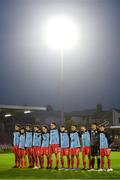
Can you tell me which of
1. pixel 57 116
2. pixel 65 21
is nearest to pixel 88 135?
pixel 65 21

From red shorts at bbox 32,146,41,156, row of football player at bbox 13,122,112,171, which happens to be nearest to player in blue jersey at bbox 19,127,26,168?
row of football player at bbox 13,122,112,171

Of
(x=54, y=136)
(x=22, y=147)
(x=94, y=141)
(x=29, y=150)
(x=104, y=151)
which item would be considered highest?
(x=54, y=136)

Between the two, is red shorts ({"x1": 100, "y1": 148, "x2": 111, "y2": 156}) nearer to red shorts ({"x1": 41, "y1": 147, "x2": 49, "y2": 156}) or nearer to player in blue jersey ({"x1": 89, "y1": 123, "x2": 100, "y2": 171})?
player in blue jersey ({"x1": 89, "y1": 123, "x2": 100, "y2": 171})

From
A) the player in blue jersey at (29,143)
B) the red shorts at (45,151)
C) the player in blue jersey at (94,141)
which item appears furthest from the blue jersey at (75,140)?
the player in blue jersey at (29,143)

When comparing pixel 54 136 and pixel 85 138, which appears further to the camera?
pixel 54 136

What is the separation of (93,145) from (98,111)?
65.1m

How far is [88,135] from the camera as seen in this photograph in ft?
49.2

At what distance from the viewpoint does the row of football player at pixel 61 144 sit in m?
14.7

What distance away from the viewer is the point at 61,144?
1546 cm

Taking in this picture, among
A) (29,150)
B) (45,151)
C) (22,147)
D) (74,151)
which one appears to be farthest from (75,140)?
(22,147)

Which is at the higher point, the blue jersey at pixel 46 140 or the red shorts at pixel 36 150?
the blue jersey at pixel 46 140

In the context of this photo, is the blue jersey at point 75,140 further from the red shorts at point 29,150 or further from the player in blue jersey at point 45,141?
the red shorts at point 29,150

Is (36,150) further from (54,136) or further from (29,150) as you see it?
(54,136)

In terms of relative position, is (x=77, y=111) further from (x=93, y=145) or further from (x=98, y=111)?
(x=93, y=145)
